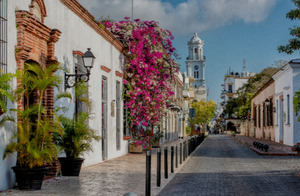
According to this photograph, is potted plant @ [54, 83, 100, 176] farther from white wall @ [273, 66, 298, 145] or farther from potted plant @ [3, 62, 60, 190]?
white wall @ [273, 66, 298, 145]

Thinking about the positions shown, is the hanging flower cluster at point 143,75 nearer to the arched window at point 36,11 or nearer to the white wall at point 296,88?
the white wall at point 296,88

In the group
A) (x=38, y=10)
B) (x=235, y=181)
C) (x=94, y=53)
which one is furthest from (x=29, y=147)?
(x=94, y=53)

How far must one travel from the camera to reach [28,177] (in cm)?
930

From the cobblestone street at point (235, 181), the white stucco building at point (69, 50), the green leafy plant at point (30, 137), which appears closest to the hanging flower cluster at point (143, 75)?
the white stucco building at point (69, 50)

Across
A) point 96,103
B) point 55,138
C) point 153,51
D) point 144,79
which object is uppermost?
point 153,51

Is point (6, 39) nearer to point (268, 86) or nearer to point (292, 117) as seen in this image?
point (292, 117)

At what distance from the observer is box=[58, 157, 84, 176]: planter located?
1198 centimetres

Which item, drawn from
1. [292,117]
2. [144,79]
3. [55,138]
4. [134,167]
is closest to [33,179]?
[55,138]

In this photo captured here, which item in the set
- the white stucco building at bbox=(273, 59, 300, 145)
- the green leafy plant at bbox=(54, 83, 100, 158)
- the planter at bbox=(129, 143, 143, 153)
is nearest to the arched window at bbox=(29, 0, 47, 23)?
the green leafy plant at bbox=(54, 83, 100, 158)

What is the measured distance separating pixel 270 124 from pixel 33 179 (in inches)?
1410

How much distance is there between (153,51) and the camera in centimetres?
2311

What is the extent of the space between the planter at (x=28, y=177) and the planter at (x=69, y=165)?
255 cm

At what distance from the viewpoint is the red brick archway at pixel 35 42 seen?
10081 mm

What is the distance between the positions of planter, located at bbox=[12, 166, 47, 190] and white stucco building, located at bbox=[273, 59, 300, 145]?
20890 millimetres
